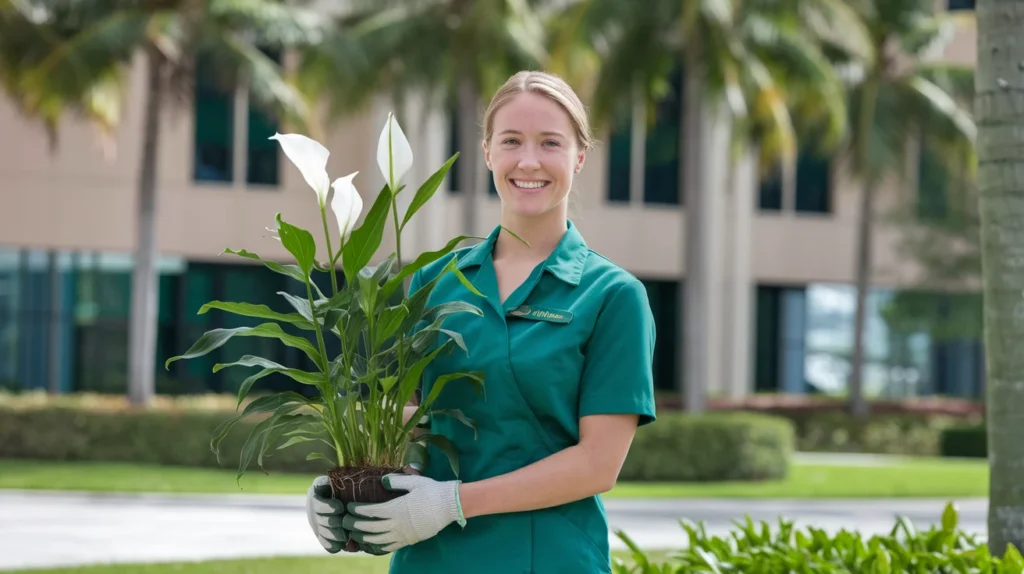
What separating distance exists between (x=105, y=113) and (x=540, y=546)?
20677 millimetres

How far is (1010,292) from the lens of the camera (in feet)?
18.3

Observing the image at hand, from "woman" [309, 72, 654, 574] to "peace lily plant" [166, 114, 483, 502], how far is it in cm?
6

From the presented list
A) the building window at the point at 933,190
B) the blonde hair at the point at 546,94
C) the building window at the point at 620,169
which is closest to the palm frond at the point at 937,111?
the building window at the point at 933,190

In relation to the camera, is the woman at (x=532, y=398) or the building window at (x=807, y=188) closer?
the woman at (x=532, y=398)

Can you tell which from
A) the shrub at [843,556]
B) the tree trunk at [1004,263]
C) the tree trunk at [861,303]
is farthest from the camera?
the tree trunk at [861,303]

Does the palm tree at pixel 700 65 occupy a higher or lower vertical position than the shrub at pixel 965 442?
higher

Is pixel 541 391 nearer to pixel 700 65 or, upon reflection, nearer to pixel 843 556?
pixel 843 556

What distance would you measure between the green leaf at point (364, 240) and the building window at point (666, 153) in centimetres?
3080

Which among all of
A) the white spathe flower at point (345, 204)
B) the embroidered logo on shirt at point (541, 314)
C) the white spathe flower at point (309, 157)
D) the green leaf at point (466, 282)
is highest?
the white spathe flower at point (309, 157)

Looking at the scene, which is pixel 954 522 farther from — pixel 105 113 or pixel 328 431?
pixel 105 113

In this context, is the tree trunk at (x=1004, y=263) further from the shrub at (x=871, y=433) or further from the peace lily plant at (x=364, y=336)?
the shrub at (x=871, y=433)

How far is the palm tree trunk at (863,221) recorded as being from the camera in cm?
2715

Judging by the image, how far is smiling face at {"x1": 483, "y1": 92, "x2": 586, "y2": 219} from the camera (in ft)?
9.50

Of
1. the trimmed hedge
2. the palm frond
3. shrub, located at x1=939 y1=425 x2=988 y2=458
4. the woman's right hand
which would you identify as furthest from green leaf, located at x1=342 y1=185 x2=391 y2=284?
shrub, located at x1=939 y1=425 x2=988 y2=458
